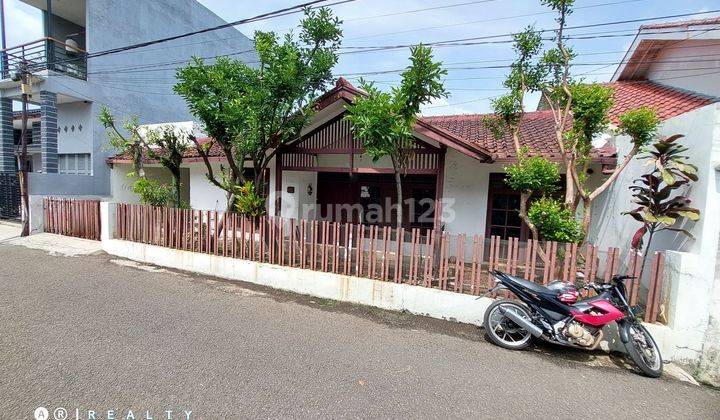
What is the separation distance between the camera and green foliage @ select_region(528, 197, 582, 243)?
4.43 metres

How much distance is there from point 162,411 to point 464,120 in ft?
30.4

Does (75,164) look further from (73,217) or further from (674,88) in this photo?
(674,88)

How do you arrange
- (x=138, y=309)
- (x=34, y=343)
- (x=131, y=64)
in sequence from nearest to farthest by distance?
(x=34, y=343), (x=138, y=309), (x=131, y=64)

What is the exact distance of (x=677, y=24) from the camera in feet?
23.7

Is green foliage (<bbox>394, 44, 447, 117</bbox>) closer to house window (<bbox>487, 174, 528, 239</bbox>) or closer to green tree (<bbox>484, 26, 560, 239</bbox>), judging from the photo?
green tree (<bbox>484, 26, 560, 239</bbox>)

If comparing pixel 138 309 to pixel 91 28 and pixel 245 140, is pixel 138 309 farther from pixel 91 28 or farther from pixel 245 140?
pixel 91 28

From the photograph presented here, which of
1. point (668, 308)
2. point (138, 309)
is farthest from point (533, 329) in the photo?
point (138, 309)

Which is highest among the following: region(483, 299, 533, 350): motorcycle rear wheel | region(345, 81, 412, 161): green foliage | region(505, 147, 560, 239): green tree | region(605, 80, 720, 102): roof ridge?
region(605, 80, 720, 102): roof ridge

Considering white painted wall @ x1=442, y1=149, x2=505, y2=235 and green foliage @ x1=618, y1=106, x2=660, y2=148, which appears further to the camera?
white painted wall @ x1=442, y1=149, x2=505, y2=235

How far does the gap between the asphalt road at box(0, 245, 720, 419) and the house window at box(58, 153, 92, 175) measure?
9888mm

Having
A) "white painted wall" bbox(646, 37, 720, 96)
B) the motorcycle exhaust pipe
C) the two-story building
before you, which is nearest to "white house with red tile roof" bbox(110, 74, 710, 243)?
"white painted wall" bbox(646, 37, 720, 96)

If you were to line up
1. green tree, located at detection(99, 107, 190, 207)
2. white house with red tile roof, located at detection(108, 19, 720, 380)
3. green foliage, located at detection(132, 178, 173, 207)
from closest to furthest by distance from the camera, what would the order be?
white house with red tile roof, located at detection(108, 19, 720, 380)
green tree, located at detection(99, 107, 190, 207)
green foliage, located at detection(132, 178, 173, 207)

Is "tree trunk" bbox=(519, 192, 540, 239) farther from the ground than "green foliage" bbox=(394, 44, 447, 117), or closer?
closer

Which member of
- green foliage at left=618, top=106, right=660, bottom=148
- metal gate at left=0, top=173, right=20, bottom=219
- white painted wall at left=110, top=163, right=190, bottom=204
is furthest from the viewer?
white painted wall at left=110, top=163, right=190, bottom=204
